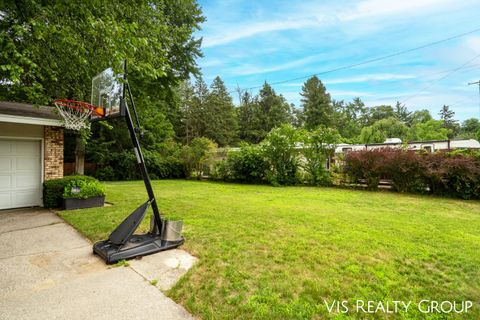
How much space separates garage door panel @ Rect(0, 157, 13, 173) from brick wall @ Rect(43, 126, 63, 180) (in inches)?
27.2

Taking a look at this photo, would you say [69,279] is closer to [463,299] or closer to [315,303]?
[315,303]

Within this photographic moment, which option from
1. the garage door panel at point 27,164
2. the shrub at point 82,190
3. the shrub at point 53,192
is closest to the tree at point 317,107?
the shrub at point 82,190

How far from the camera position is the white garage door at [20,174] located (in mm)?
6137

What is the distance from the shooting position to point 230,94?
33.9 metres

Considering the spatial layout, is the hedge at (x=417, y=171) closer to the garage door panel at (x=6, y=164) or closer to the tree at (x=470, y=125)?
the garage door panel at (x=6, y=164)

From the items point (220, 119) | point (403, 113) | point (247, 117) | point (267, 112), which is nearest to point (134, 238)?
point (220, 119)

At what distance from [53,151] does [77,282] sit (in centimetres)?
553

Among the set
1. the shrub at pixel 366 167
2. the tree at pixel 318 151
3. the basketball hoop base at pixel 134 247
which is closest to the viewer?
the basketball hoop base at pixel 134 247

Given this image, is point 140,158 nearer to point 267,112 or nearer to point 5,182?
point 5,182

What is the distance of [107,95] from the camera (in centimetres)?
395

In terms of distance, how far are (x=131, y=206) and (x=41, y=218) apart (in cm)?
179

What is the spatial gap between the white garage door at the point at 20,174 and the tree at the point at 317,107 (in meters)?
30.4

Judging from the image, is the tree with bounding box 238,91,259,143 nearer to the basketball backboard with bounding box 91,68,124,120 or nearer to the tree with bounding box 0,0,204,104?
the tree with bounding box 0,0,204,104

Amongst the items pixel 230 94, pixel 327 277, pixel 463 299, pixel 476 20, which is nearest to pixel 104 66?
pixel 327 277
